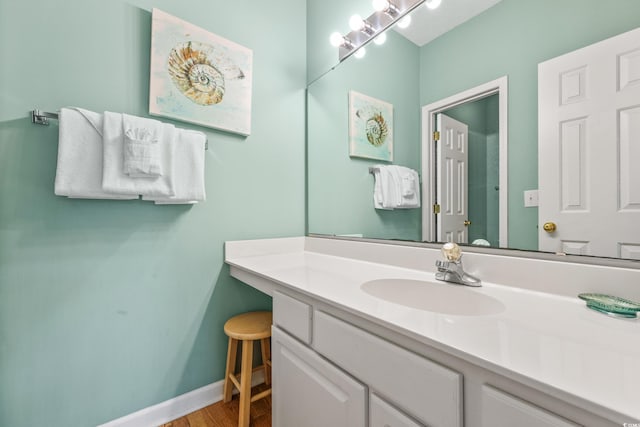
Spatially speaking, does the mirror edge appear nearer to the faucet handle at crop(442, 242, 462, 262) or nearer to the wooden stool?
the faucet handle at crop(442, 242, 462, 262)

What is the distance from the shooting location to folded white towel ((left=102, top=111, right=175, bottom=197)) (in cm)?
100

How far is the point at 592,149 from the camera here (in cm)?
73

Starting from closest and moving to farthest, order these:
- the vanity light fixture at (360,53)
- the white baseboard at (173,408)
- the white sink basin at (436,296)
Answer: the white sink basin at (436,296)
the white baseboard at (173,408)
the vanity light fixture at (360,53)

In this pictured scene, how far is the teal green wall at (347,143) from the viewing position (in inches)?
47.9

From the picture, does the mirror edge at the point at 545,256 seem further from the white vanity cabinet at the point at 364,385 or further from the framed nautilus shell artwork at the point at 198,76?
the framed nautilus shell artwork at the point at 198,76

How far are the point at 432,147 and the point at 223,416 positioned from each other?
5.17 feet

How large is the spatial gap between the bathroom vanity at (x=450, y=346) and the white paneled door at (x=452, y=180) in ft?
0.38

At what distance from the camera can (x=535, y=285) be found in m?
0.80

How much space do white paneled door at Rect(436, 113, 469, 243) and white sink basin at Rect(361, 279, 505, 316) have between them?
9.3 inches

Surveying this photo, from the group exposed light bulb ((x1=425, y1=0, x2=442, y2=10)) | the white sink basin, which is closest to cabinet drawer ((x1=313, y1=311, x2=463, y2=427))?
the white sink basin

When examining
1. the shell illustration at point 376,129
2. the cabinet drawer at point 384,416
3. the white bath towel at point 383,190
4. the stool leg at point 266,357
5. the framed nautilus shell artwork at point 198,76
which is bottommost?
the stool leg at point 266,357

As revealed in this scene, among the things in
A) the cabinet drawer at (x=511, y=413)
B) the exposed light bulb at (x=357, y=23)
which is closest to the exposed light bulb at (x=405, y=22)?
the exposed light bulb at (x=357, y=23)

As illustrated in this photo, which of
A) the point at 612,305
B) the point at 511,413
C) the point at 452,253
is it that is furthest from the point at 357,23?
the point at 511,413

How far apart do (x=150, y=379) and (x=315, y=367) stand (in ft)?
2.95
